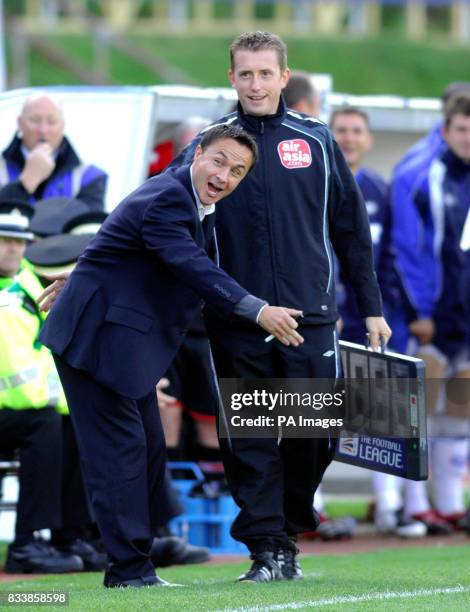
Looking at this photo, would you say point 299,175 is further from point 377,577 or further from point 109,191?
point 109,191

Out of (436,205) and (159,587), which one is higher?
(436,205)

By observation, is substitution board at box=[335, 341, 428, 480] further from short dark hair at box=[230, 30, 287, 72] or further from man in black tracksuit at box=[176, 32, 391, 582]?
short dark hair at box=[230, 30, 287, 72]

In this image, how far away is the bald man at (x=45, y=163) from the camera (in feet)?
33.7

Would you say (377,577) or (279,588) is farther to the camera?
(377,577)

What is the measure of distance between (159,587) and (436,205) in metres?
4.76

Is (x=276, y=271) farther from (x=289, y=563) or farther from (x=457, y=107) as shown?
(x=457, y=107)

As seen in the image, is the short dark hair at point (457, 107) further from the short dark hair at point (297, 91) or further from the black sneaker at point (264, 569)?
the black sneaker at point (264, 569)

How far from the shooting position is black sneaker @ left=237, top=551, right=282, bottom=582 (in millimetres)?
7375

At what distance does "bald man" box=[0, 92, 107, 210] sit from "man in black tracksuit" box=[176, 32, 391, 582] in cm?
285

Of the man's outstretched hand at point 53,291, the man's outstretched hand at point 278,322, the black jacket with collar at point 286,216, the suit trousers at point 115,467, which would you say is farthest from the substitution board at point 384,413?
the man's outstretched hand at point 53,291

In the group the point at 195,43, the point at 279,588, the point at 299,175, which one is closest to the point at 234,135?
the point at 299,175

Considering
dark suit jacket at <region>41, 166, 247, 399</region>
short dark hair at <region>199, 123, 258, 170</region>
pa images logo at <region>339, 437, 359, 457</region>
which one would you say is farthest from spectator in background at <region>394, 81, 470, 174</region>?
dark suit jacket at <region>41, 166, 247, 399</region>

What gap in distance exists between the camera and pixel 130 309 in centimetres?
700

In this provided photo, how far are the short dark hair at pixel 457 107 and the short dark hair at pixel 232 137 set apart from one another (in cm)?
413
